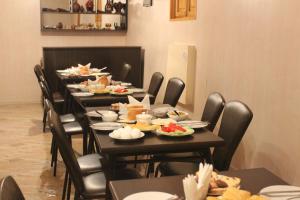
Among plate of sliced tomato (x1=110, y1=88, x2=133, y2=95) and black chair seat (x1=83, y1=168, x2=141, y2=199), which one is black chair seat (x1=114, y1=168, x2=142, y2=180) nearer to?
black chair seat (x1=83, y1=168, x2=141, y2=199)

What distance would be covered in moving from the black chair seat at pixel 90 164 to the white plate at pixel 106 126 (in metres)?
0.33

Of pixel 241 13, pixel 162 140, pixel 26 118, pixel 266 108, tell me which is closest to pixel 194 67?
pixel 241 13

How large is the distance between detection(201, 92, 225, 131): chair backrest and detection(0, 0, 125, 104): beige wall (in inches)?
183

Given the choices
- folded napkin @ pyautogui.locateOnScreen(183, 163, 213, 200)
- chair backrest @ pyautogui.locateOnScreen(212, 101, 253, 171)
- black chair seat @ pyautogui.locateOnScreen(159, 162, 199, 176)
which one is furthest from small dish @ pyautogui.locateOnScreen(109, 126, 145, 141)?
folded napkin @ pyautogui.locateOnScreen(183, 163, 213, 200)

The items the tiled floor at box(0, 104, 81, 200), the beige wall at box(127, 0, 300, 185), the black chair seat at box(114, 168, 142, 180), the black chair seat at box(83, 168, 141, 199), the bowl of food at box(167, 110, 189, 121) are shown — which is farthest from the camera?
the tiled floor at box(0, 104, 81, 200)

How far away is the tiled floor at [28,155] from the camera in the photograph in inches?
135

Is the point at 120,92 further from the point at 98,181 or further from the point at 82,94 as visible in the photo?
the point at 98,181

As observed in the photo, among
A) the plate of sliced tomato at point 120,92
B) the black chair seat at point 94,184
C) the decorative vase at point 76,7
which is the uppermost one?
the decorative vase at point 76,7

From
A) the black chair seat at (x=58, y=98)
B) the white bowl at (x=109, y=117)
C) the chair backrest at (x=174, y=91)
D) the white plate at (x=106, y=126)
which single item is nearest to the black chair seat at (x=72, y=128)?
the chair backrest at (x=174, y=91)

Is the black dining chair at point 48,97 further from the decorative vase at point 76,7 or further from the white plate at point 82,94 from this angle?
the decorative vase at point 76,7

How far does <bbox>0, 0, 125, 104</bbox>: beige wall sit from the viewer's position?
6.79m

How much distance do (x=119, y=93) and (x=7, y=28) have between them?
3965 mm

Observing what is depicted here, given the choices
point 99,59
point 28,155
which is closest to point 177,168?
point 28,155

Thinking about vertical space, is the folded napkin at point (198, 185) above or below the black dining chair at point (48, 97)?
above
